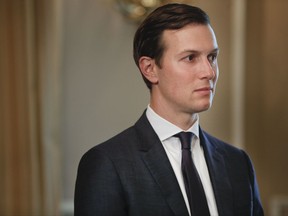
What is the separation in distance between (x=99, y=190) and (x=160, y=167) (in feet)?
0.50

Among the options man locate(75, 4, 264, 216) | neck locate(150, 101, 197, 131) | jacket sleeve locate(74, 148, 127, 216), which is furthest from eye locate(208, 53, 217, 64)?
jacket sleeve locate(74, 148, 127, 216)

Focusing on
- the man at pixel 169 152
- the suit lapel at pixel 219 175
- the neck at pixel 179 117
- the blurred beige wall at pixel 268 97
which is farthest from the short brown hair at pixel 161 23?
the blurred beige wall at pixel 268 97

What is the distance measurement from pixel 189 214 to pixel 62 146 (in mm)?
1360

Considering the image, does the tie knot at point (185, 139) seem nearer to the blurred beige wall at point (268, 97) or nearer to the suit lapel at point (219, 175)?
the suit lapel at point (219, 175)

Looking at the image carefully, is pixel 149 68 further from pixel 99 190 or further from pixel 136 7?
pixel 136 7

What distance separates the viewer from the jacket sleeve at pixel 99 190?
3.38 ft

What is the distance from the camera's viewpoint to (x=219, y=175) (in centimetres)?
113

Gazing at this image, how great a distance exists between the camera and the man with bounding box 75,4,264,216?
104 cm

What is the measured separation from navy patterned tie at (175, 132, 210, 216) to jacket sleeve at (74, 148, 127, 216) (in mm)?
154

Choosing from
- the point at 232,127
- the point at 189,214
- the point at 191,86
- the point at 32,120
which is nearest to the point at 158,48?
the point at 191,86

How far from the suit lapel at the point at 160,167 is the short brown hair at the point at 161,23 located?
0.18 metres

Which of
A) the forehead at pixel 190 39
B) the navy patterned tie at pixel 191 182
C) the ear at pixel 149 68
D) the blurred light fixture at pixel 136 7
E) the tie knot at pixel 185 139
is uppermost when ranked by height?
the blurred light fixture at pixel 136 7

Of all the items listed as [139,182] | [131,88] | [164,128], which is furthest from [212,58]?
[131,88]

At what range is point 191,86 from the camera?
107cm
